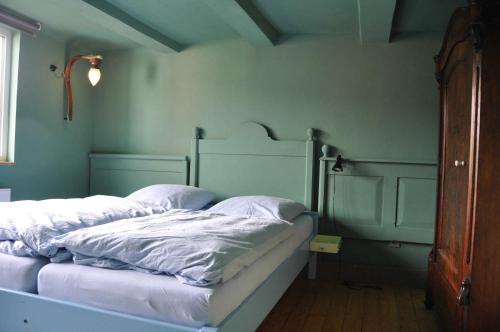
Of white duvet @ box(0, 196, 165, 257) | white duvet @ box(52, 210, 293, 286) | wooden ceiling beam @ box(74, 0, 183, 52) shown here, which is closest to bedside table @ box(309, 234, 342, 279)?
white duvet @ box(52, 210, 293, 286)

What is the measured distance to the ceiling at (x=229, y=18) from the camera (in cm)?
270

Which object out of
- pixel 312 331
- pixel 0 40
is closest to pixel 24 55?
pixel 0 40

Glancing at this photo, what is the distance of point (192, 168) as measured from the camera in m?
3.68

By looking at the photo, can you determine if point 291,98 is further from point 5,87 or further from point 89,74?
point 5,87

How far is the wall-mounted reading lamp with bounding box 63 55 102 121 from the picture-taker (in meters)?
3.50

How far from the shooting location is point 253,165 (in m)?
3.51

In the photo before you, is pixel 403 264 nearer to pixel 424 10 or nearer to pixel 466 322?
pixel 466 322

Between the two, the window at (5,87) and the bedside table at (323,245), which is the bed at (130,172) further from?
the bedside table at (323,245)

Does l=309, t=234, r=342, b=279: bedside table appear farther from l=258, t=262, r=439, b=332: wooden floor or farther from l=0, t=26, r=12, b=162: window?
l=0, t=26, r=12, b=162: window

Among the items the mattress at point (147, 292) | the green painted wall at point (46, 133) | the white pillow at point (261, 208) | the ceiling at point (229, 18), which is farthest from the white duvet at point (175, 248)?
the green painted wall at point (46, 133)

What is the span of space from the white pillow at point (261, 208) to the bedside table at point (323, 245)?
23 centimetres

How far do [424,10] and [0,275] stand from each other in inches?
110

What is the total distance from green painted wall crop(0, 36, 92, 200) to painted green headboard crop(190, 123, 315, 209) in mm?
1120

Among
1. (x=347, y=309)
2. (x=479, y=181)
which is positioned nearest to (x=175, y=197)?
(x=347, y=309)
